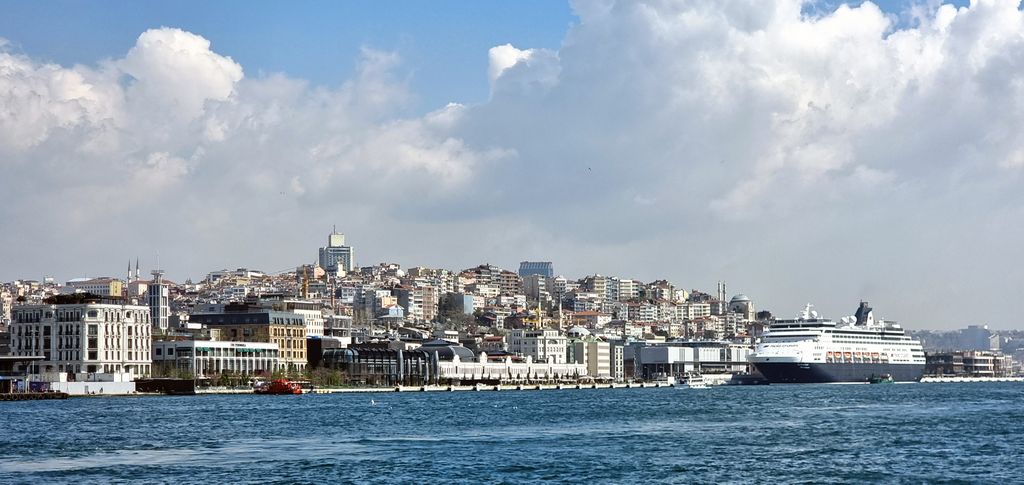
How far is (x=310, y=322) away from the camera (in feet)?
494

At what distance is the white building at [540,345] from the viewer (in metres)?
170

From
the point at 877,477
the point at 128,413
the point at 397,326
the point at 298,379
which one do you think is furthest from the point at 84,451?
the point at 397,326

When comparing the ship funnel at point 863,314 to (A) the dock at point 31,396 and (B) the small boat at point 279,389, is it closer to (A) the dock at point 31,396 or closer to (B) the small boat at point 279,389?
(B) the small boat at point 279,389

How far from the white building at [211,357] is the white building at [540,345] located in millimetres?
46563

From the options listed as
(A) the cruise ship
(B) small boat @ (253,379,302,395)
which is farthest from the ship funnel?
(B) small boat @ (253,379,302,395)

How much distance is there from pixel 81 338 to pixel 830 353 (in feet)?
232

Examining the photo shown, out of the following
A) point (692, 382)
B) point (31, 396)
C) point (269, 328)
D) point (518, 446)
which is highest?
point (269, 328)

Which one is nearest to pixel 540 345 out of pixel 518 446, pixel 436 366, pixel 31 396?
pixel 436 366

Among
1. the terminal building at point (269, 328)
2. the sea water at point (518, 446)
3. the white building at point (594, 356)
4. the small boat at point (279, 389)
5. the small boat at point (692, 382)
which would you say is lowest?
the small boat at point (692, 382)

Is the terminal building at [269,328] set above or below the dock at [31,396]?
above

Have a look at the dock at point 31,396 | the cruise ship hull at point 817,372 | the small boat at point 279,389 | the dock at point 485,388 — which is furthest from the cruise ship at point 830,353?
the dock at point 31,396

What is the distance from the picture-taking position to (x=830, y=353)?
148625 mm

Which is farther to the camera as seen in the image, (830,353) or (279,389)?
(830,353)

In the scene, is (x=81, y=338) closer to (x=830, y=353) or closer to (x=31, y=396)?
(x=31, y=396)
